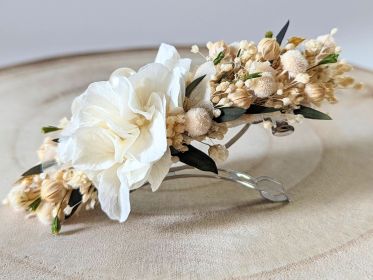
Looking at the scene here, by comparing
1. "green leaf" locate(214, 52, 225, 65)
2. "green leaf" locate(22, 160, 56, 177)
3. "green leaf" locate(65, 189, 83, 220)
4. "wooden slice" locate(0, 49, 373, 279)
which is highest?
"green leaf" locate(214, 52, 225, 65)

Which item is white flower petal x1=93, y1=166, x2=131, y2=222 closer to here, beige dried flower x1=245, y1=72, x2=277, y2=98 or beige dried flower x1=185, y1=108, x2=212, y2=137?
beige dried flower x1=185, y1=108, x2=212, y2=137

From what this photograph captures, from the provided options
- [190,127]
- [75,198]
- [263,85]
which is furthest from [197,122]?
[75,198]

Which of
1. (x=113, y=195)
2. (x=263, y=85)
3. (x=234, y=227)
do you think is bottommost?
(x=234, y=227)

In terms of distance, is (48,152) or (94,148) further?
(48,152)

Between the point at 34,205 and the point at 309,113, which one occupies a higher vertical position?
the point at 309,113

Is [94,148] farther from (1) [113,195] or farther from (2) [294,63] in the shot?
(2) [294,63]

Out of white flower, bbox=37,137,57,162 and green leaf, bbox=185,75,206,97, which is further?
white flower, bbox=37,137,57,162

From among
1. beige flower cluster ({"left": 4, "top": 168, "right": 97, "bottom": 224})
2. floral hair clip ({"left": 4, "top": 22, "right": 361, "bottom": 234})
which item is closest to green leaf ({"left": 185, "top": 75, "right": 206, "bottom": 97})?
floral hair clip ({"left": 4, "top": 22, "right": 361, "bottom": 234})
